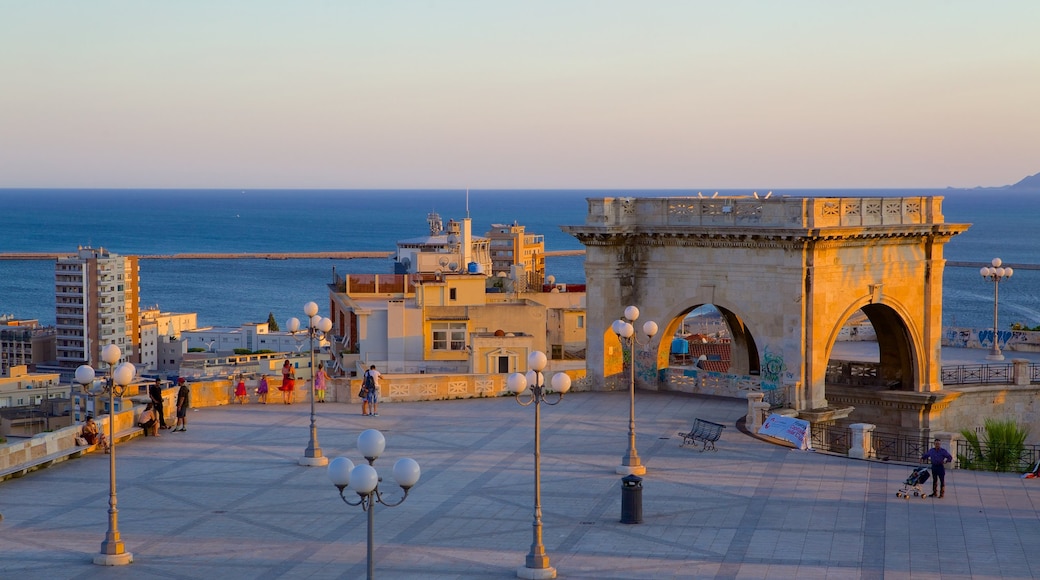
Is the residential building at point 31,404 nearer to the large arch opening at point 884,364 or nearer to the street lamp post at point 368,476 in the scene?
the large arch opening at point 884,364

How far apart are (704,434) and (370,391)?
8491mm

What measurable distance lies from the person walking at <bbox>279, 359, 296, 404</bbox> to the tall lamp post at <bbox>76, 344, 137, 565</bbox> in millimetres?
10460

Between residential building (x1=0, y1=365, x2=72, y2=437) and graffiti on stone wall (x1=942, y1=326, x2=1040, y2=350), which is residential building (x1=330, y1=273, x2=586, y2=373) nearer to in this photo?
graffiti on stone wall (x1=942, y1=326, x2=1040, y2=350)

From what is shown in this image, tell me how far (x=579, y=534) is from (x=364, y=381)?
38.7 ft

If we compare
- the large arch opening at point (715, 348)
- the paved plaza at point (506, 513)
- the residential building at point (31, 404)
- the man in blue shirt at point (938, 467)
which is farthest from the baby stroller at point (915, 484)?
the residential building at point (31, 404)

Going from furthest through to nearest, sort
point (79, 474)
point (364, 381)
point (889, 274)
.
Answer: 1. point (889, 274)
2. point (364, 381)
3. point (79, 474)

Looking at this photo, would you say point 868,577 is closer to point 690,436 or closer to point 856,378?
point 690,436

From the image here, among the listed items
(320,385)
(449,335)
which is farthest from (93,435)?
(449,335)

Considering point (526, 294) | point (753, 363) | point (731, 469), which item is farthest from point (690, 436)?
point (526, 294)

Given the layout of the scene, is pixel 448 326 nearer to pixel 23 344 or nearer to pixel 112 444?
pixel 112 444

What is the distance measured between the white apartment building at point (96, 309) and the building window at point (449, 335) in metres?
74.6

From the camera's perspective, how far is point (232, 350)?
10938 centimetres

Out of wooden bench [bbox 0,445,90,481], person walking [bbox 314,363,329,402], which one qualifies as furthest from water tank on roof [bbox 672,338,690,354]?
wooden bench [bbox 0,445,90,481]

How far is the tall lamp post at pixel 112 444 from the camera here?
18922mm
